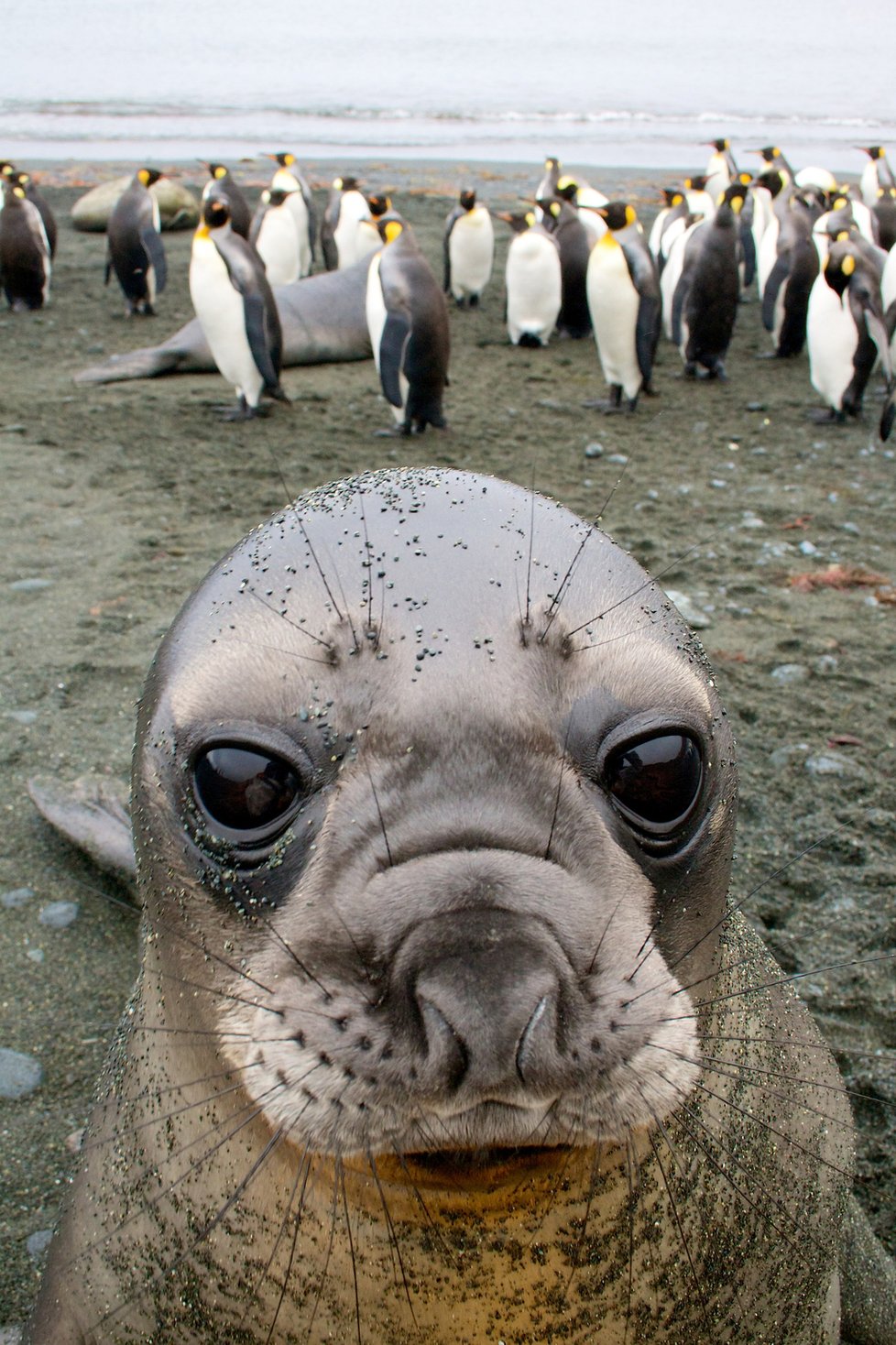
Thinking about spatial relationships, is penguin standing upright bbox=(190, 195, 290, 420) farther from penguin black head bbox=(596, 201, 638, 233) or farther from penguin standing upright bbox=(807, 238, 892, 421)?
penguin standing upright bbox=(807, 238, 892, 421)

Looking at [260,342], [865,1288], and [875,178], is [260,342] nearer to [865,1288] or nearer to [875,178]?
[865,1288]

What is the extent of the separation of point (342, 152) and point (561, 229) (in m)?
17.6

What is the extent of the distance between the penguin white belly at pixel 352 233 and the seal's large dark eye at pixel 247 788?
15386 millimetres

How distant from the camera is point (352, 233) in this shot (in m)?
16.9

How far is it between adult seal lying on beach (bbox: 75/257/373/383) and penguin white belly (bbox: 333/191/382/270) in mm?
2458

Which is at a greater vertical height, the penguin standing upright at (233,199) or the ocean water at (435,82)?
the ocean water at (435,82)

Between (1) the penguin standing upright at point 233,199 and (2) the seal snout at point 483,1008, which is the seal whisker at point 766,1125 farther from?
(1) the penguin standing upright at point 233,199

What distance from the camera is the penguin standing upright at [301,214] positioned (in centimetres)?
1662

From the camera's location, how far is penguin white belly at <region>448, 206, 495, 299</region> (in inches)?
605

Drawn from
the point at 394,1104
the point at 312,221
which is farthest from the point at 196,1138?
the point at 312,221

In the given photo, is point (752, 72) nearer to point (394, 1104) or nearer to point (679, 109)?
point (679, 109)

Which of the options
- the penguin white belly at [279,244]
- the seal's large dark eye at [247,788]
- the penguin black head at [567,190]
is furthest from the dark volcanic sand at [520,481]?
the penguin black head at [567,190]

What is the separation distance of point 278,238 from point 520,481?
373 inches

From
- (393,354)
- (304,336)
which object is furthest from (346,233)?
(393,354)
